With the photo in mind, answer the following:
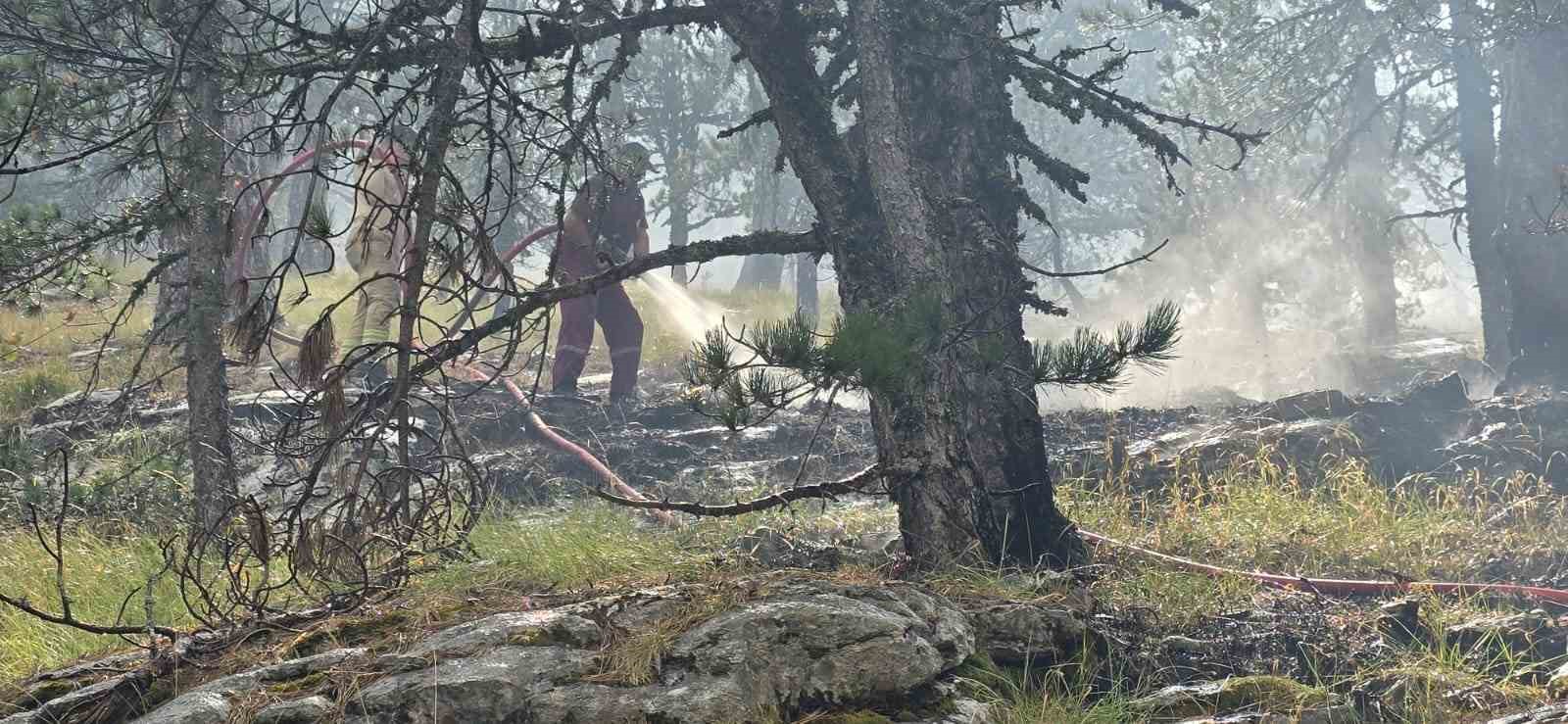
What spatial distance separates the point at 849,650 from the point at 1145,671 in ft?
4.87

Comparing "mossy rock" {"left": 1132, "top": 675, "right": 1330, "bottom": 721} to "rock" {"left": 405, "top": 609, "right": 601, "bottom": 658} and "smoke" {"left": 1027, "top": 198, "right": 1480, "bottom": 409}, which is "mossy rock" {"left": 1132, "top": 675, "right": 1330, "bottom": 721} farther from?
"smoke" {"left": 1027, "top": 198, "right": 1480, "bottom": 409}

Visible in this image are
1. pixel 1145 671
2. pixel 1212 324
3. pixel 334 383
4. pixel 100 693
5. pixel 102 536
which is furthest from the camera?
pixel 1212 324

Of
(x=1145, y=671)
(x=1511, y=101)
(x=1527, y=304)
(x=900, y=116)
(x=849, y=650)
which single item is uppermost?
(x=1511, y=101)

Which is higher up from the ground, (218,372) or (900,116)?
(900,116)

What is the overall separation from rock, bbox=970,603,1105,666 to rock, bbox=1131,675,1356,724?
0.32m

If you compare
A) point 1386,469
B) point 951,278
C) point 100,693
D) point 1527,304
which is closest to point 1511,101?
point 1527,304

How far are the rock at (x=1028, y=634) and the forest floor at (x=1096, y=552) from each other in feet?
0.30

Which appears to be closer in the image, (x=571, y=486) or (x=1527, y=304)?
(x=571, y=486)

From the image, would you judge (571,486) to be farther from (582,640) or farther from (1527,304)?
(1527,304)

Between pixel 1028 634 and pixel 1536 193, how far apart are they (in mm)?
11247

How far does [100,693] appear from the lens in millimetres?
3488

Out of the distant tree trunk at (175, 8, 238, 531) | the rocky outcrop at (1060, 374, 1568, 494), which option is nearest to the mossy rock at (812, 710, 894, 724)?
the distant tree trunk at (175, 8, 238, 531)

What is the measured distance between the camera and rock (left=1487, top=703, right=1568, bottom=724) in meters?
3.91

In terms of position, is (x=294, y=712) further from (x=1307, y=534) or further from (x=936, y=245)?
(x=1307, y=534)
